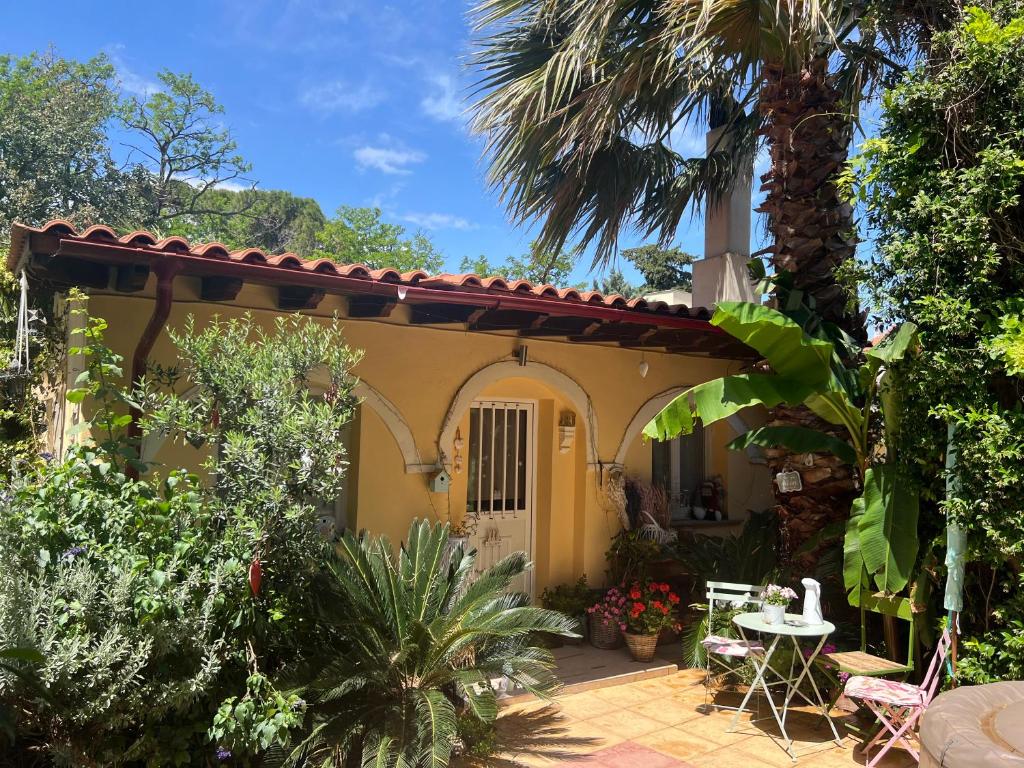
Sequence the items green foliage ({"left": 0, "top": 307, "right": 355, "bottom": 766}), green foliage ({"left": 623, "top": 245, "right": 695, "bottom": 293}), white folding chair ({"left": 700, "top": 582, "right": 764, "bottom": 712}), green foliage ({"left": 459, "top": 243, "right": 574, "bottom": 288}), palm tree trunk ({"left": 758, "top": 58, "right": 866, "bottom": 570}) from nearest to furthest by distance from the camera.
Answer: green foliage ({"left": 0, "top": 307, "right": 355, "bottom": 766})
white folding chair ({"left": 700, "top": 582, "right": 764, "bottom": 712})
palm tree trunk ({"left": 758, "top": 58, "right": 866, "bottom": 570})
green foliage ({"left": 623, "top": 245, "right": 695, "bottom": 293})
green foliage ({"left": 459, "top": 243, "right": 574, "bottom": 288})

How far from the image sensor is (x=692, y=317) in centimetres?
796

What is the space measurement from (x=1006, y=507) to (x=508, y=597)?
3537 millimetres

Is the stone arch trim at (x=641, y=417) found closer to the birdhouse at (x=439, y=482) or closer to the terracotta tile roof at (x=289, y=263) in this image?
the terracotta tile roof at (x=289, y=263)

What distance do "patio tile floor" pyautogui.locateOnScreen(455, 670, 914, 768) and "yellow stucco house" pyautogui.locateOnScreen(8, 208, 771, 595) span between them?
7.73ft

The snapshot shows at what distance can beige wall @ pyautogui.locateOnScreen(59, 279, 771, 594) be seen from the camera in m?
6.73

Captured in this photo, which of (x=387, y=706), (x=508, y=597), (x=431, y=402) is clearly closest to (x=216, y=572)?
(x=387, y=706)

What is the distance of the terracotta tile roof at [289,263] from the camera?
4852mm

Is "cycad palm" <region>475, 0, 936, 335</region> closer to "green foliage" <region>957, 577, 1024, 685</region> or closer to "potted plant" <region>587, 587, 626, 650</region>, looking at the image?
"green foliage" <region>957, 577, 1024, 685</region>

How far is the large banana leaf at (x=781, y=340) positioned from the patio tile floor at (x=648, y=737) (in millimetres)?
2830


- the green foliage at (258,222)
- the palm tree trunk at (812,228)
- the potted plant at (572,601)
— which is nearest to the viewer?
the palm tree trunk at (812,228)

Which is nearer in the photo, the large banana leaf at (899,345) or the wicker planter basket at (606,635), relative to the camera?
the large banana leaf at (899,345)

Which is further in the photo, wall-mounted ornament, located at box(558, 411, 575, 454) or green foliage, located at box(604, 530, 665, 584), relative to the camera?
wall-mounted ornament, located at box(558, 411, 575, 454)

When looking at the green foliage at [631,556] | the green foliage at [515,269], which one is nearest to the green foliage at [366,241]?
the green foliage at [515,269]

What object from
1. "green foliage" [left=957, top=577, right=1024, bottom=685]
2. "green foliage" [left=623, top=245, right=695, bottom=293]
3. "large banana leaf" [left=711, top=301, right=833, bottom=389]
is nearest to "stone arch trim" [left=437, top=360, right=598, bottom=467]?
"large banana leaf" [left=711, top=301, right=833, bottom=389]
